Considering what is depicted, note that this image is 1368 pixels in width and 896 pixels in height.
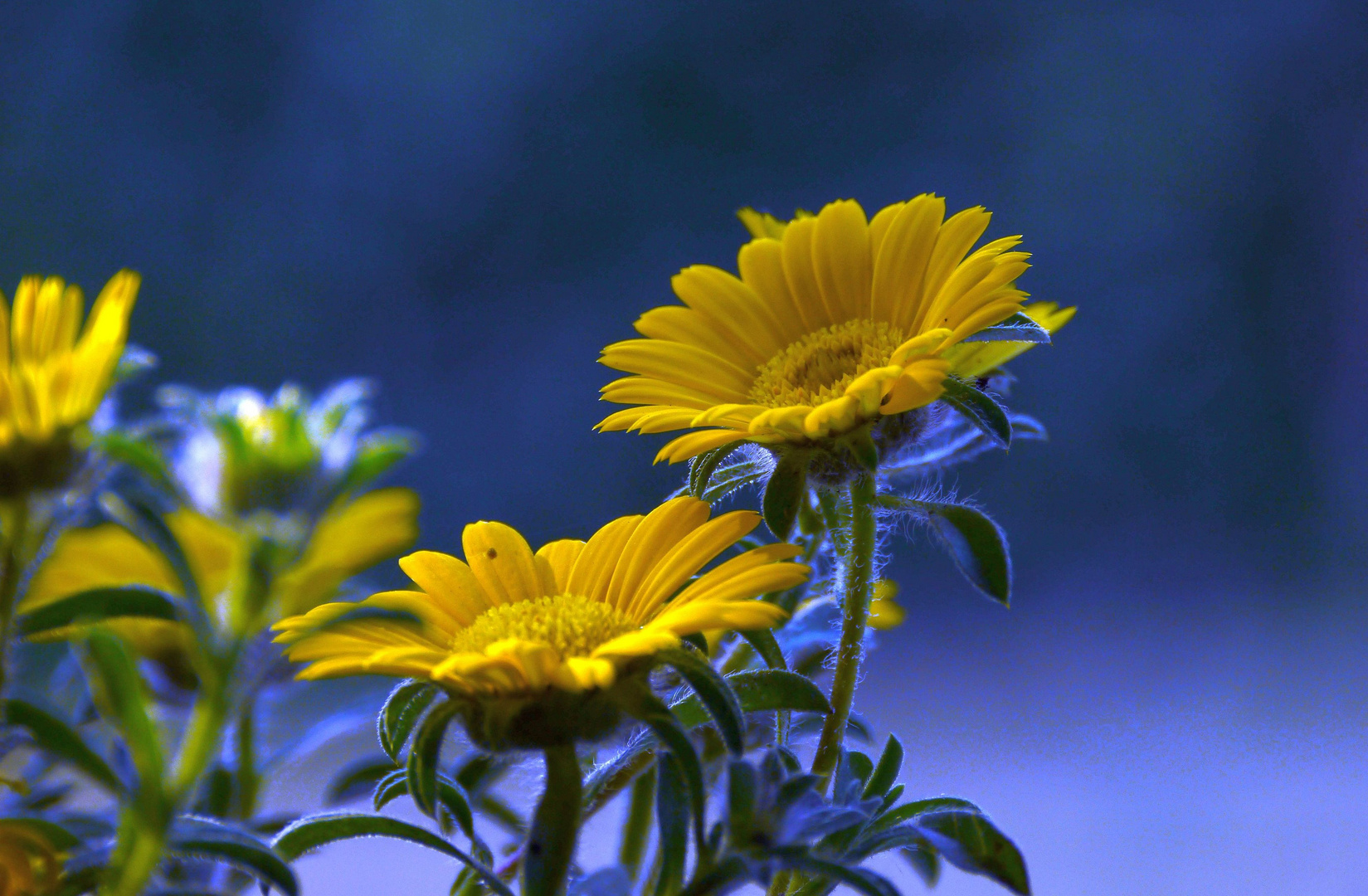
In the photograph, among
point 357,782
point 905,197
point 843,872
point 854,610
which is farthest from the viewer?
point 905,197

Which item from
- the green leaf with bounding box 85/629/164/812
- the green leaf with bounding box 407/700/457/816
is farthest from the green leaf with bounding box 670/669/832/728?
the green leaf with bounding box 85/629/164/812

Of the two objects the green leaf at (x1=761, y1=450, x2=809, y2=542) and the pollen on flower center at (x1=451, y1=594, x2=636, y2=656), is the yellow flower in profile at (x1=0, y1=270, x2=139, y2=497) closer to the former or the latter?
the pollen on flower center at (x1=451, y1=594, x2=636, y2=656)

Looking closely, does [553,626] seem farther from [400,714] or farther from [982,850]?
[982,850]

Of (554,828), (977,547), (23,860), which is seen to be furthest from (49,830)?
(977,547)

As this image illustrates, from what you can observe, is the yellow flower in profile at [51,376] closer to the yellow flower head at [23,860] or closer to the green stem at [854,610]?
the yellow flower head at [23,860]

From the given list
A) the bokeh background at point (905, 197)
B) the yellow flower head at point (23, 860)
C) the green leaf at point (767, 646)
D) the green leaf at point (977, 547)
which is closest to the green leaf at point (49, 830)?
the yellow flower head at point (23, 860)

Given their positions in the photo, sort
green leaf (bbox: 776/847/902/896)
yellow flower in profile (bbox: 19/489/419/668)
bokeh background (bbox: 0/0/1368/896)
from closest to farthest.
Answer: green leaf (bbox: 776/847/902/896) < yellow flower in profile (bbox: 19/489/419/668) < bokeh background (bbox: 0/0/1368/896)
